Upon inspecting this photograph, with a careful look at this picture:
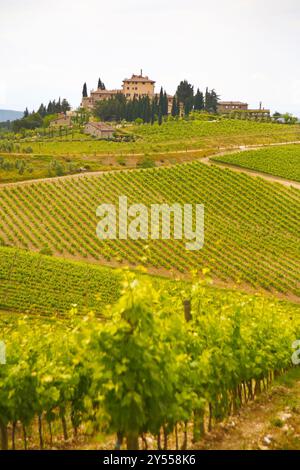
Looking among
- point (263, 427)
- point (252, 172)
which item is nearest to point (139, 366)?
point (263, 427)

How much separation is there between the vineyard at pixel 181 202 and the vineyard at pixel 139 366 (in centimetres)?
2991

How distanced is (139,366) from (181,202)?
61.7 meters

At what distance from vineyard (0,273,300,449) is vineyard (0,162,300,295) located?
29.9m

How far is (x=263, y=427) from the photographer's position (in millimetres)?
16312

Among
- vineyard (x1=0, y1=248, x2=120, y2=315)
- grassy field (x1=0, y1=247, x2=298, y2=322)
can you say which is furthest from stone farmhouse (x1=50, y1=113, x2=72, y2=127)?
vineyard (x1=0, y1=248, x2=120, y2=315)

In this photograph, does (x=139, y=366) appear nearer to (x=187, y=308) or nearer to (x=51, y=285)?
(x=187, y=308)

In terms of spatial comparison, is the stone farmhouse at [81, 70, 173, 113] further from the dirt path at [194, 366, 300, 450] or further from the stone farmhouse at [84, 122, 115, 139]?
the dirt path at [194, 366, 300, 450]

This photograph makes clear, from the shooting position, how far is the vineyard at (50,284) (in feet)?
129

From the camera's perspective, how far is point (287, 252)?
5928cm

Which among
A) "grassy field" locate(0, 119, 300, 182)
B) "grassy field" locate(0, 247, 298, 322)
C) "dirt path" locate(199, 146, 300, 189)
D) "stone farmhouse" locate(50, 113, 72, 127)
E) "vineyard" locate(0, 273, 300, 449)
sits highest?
"stone farmhouse" locate(50, 113, 72, 127)

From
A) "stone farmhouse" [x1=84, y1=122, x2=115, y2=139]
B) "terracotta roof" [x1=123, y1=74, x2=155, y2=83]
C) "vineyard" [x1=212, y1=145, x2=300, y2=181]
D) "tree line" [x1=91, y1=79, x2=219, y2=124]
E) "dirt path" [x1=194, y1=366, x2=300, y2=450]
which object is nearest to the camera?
"dirt path" [x1=194, y1=366, x2=300, y2=450]

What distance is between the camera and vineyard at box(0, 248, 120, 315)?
1551 inches
